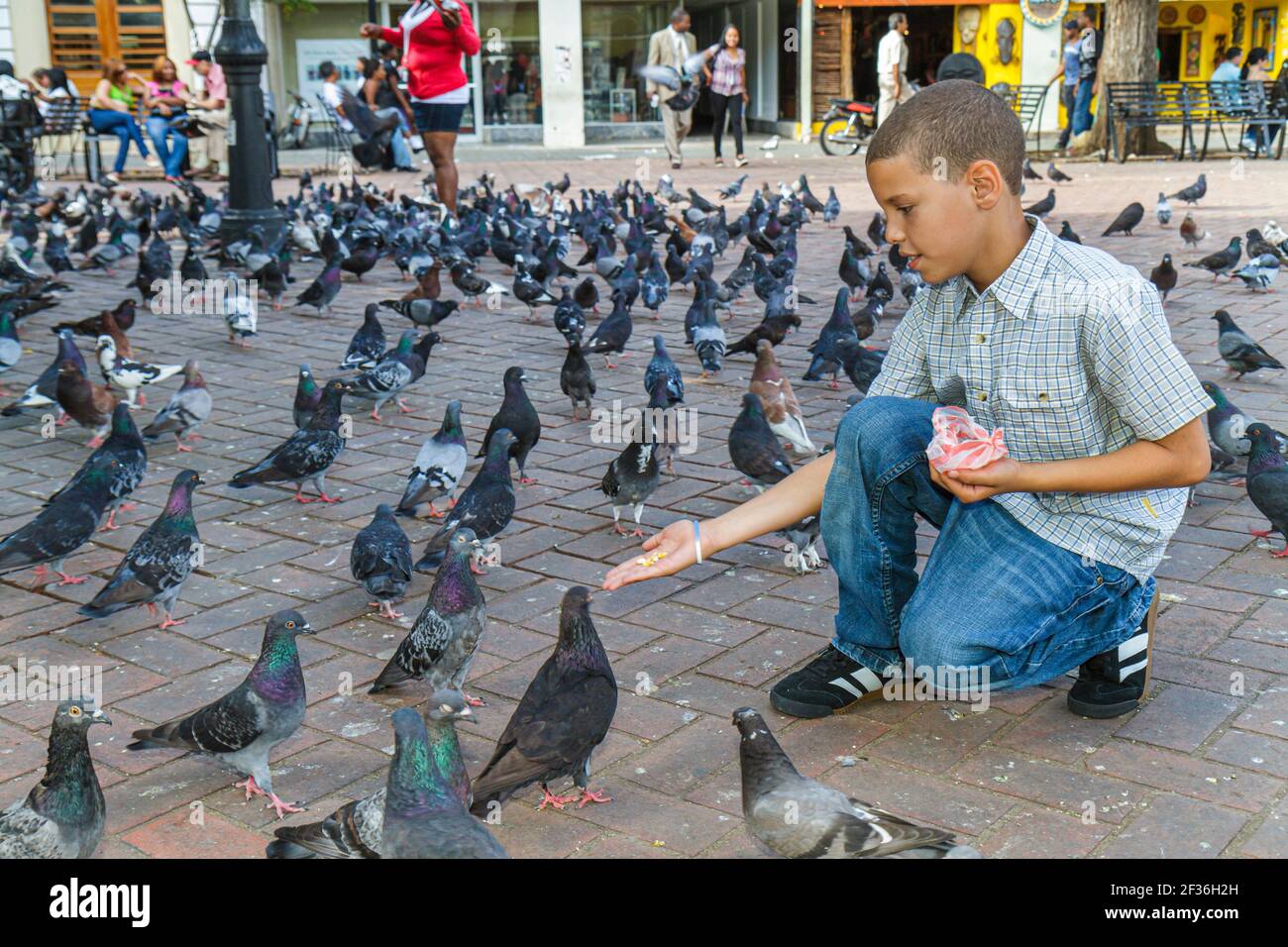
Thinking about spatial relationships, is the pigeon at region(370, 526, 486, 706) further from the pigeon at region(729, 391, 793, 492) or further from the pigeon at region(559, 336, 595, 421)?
the pigeon at region(559, 336, 595, 421)

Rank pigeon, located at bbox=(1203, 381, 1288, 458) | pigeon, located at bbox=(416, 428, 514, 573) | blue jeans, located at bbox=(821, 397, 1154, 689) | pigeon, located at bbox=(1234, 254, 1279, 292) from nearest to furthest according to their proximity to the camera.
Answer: blue jeans, located at bbox=(821, 397, 1154, 689)
pigeon, located at bbox=(416, 428, 514, 573)
pigeon, located at bbox=(1203, 381, 1288, 458)
pigeon, located at bbox=(1234, 254, 1279, 292)

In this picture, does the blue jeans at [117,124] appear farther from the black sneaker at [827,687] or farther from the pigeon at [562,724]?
the black sneaker at [827,687]

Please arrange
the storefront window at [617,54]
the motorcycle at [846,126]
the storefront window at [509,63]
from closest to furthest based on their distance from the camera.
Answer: the motorcycle at [846,126]
the storefront window at [509,63]
the storefront window at [617,54]

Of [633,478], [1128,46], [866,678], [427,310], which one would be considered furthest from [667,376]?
[1128,46]

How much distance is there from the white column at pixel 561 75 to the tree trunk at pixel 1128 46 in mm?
10106

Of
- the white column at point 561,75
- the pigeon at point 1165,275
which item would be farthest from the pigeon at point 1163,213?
the white column at point 561,75

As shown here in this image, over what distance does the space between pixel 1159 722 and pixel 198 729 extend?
8.68ft

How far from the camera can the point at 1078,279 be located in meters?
3.34

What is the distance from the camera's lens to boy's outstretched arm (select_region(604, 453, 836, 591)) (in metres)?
3.30

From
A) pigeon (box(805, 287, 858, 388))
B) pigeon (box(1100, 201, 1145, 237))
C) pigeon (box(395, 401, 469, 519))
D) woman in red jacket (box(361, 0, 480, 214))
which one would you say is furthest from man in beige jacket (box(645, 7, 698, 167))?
pigeon (box(395, 401, 469, 519))

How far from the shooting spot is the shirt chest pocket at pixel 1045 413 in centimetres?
340

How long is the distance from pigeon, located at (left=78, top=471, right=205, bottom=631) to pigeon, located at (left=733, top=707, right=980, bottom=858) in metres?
2.46

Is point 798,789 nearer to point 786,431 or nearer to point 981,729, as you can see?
point 981,729

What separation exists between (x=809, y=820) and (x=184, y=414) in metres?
5.05
